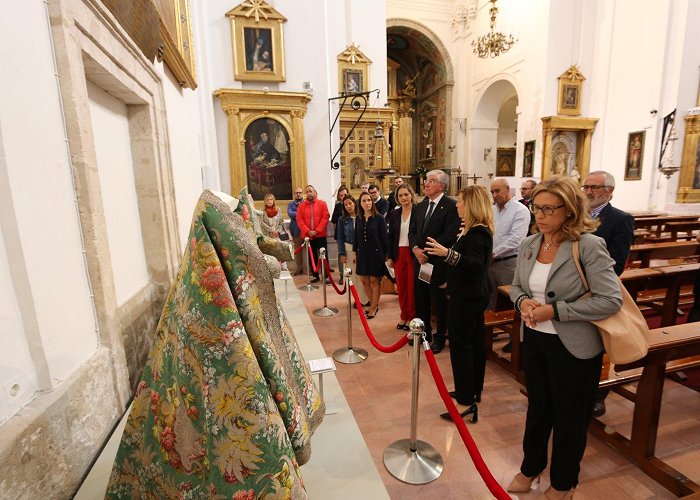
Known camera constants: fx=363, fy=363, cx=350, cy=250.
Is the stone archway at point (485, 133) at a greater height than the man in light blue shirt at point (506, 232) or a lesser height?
greater

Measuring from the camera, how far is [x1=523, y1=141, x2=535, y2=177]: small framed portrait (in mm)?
15422

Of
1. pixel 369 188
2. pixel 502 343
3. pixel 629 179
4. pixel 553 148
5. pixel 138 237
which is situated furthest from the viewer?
pixel 553 148

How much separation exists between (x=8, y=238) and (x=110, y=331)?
752mm

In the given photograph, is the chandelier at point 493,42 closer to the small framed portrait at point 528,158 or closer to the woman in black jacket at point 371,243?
the small framed portrait at point 528,158

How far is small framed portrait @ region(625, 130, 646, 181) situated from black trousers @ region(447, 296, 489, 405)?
1470cm

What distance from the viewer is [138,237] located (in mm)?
2904

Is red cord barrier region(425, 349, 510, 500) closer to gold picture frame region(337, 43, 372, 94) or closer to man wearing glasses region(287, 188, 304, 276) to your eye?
man wearing glasses region(287, 188, 304, 276)

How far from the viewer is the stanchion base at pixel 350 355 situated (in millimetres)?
3925

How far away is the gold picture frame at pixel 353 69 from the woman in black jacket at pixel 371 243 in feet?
26.4

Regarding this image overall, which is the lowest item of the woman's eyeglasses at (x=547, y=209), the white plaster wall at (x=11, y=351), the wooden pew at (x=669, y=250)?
the wooden pew at (x=669, y=250)

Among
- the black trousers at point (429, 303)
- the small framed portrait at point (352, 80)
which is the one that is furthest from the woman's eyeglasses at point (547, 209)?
the small framed portrait at point (352, 80)

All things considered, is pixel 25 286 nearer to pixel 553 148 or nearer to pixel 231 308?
pixel 231 308

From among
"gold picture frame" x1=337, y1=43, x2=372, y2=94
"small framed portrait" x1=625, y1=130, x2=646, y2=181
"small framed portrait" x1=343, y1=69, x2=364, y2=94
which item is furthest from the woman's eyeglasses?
"small framed portrait" x1=625, y1=130, x2=646, y2=181

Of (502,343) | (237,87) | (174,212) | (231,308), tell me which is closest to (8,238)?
(231,308)
